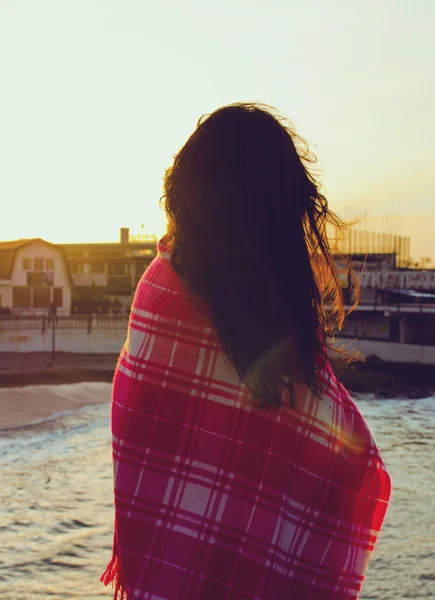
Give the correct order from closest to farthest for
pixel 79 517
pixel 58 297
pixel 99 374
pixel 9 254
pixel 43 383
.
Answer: pixel 79 517, pixel 43 383, pixel 99 374, pixel 9 254, pixel 58 297

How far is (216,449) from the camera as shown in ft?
5.83

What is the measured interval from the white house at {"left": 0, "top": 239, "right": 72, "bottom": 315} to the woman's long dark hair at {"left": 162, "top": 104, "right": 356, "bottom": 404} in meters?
39.9

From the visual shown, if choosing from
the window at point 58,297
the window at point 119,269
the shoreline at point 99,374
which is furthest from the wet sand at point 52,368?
the window at point 119,269

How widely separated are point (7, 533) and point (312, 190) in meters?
6.09

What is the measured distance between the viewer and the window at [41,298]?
41031mm

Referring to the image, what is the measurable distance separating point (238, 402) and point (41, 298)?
40.6m

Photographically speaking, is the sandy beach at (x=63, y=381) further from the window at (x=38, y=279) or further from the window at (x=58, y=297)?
the window at (x=38, y=279)

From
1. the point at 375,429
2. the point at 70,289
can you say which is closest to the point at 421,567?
the point at 375,429

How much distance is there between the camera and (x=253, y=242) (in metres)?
1.69

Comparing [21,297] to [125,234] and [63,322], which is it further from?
[125,234]

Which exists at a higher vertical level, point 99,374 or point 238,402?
A: point 238,402

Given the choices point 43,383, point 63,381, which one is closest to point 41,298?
point 63,381

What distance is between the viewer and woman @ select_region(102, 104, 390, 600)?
1.70 m

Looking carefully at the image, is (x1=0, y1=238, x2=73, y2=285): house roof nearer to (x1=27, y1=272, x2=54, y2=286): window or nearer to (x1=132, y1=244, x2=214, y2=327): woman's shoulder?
(x1=27, y1=272, x2=54, y2=286): window
